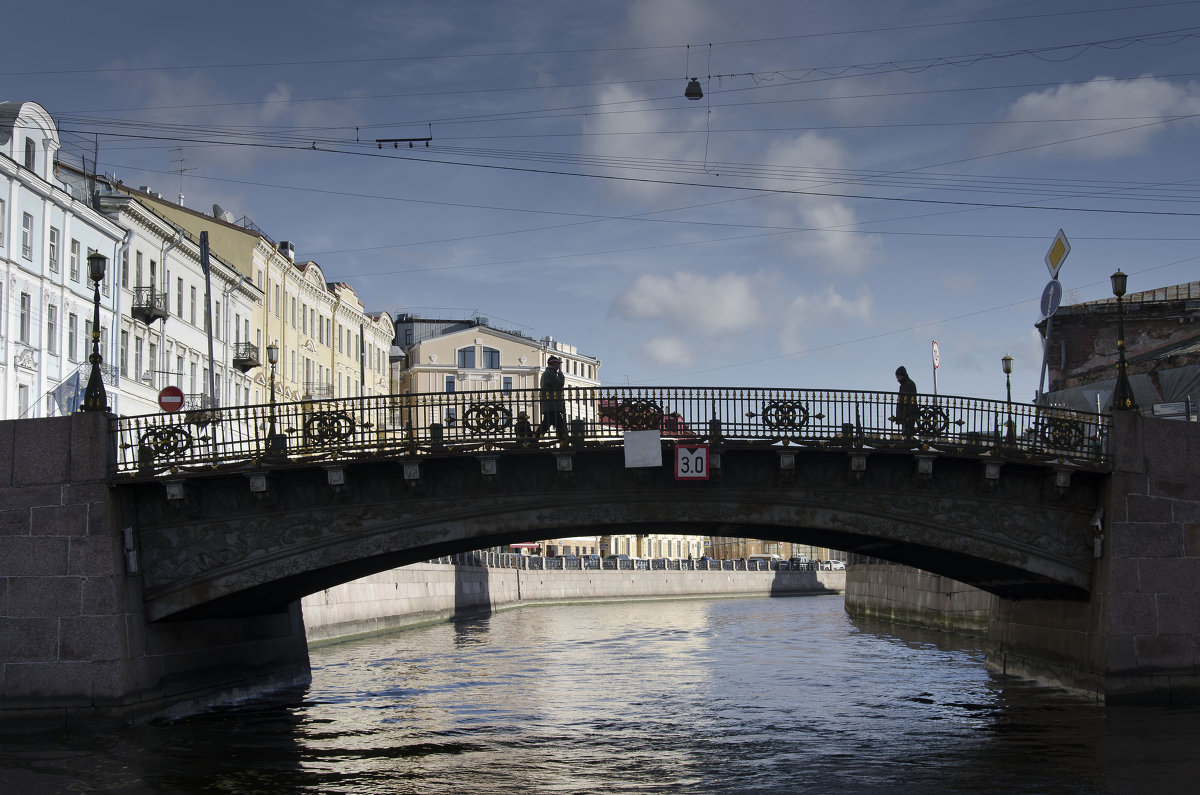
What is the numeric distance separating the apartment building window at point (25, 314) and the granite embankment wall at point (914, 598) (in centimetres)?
3072

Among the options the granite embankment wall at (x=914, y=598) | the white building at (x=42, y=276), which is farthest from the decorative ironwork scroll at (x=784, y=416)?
the white building at (x=42, y=276)

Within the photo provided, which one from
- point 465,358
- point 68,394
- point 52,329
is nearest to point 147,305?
point 52,329

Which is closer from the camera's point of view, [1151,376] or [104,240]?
[1151,376]

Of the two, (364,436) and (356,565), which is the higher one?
(364,436)

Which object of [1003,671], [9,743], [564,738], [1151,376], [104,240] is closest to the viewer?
[9,743]

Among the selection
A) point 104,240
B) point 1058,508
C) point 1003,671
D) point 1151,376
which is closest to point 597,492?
point 1058,508

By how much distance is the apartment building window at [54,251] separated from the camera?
46969mm

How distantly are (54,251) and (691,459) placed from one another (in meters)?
31.4

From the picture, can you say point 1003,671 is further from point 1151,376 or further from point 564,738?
point 1151,376

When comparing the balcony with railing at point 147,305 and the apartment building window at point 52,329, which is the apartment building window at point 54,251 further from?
the balcony with railing at point 147,305

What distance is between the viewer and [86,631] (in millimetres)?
22359

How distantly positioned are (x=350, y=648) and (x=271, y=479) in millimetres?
22337

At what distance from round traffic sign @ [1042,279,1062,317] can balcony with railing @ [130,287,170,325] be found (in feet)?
113

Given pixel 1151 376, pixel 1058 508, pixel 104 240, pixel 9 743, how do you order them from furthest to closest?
pixel 104 240 → pixel 1151 376 → pixel 1058 508 → pixel 9 743
